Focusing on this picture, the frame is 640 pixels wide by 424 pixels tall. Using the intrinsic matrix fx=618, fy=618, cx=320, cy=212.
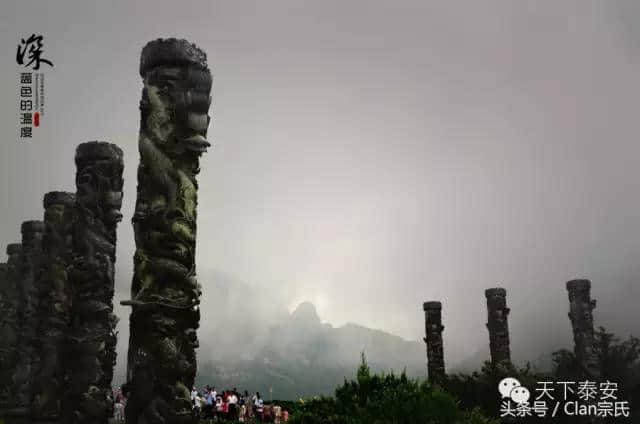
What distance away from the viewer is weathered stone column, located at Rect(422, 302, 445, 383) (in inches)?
899

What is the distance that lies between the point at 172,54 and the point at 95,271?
6615mm

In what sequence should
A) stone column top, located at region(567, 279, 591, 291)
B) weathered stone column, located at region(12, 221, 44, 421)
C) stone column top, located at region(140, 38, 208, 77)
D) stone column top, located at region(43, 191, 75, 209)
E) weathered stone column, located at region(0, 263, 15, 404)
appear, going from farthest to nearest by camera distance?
weathered stone column, located at region(0, 263, 15, 404), stone column top, located at region(567, 279, 591, 291), weathered stone column, located at region(12, 221, 44, 421), stone column top, located at region(43, 191, 75, 209), stone column top, located at region(140, 38, 208, 77)

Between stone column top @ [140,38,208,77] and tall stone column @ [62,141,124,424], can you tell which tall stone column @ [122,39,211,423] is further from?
tall stone column @ [62,141,124,424]

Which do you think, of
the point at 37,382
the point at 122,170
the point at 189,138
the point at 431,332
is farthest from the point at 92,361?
the point at 431,332

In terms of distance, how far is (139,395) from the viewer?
7.16m

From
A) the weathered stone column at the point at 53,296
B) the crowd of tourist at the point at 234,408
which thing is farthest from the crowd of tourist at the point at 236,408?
the weathered stone column at the point at 53,296

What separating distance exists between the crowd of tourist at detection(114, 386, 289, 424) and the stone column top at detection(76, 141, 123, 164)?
411 inches

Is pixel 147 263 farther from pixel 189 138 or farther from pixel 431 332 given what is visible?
pixel 431 332

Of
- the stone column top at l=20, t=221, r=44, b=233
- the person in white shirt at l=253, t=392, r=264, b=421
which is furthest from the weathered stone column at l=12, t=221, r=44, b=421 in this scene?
the person in white shirt at l=253, t=392, r=264, b=421

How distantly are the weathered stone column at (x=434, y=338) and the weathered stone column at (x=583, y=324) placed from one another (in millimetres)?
4612

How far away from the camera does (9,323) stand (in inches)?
933

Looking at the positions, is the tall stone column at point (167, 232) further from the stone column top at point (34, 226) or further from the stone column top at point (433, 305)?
the stone column top at point (433, 305)

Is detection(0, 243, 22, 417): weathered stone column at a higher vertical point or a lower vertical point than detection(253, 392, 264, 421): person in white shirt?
higher

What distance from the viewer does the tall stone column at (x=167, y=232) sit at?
719 centimetres
